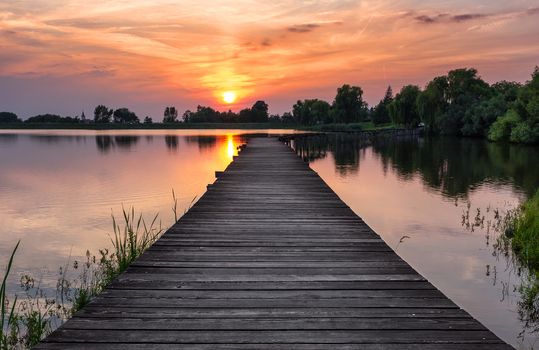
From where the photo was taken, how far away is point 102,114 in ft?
568

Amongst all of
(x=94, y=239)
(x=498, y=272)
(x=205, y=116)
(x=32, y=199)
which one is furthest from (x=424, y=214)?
(x=205, y=116)

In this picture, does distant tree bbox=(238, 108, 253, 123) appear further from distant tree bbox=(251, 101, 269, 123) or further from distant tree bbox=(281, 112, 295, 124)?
distant tree bbox=(281, 112, 295, 124)

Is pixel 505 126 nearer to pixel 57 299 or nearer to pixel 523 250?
pixel 523 250

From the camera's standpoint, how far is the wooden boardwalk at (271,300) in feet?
11.6

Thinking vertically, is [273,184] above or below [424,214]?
above

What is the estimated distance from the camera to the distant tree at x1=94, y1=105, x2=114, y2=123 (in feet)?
566

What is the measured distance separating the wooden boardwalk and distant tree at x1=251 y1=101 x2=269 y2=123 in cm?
17061

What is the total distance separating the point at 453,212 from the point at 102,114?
17576 cm

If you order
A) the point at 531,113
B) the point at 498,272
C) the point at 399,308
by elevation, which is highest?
the point at 531,113

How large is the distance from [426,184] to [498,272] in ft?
48.1

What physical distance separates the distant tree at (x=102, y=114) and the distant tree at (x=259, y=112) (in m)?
58.7

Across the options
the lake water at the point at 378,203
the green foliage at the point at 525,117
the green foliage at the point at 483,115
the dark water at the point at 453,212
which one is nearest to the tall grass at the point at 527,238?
the dark water at the point at 453,212

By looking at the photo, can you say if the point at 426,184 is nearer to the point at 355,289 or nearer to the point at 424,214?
the point at 424,214

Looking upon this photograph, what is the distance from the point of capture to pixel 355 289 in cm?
463
